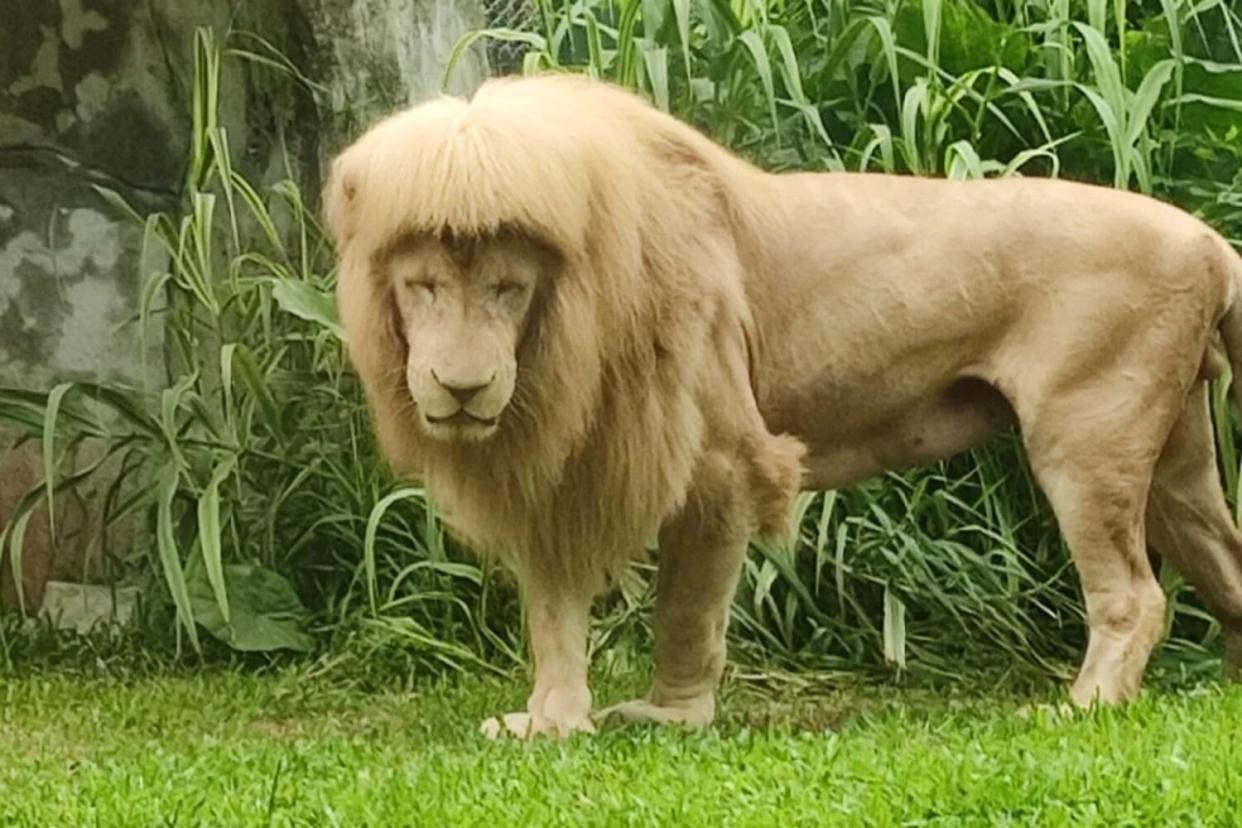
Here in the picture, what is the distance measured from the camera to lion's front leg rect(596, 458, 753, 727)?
336 centimetres

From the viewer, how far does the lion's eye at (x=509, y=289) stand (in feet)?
9.78

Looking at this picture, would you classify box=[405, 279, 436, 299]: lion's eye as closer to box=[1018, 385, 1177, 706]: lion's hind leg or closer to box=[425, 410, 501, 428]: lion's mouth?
box=[425, 410, 501, 428]: lion's mouth

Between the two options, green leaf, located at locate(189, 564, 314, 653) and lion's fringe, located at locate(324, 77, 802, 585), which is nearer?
lion's fringe, located at locate(324, 77, 802, 585)

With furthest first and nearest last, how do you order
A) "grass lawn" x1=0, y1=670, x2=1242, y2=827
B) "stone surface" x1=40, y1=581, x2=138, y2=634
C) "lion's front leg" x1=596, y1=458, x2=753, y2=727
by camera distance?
"stone surface" x1=40, y1=581, x2=138, y2=634 < "lion's front leg" x1=596, y1=458, x2=753, y2=727 < "grass lawn" x1=0, y1=670, x2=1242, y2=827

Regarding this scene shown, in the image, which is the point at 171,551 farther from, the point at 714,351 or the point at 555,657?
the point at 714,351

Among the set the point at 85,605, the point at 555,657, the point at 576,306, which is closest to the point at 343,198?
the point at 576,306

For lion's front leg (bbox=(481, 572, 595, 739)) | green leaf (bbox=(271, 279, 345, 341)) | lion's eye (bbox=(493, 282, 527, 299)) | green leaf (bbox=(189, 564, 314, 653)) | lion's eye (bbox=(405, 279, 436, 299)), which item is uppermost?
lion's eye (bbox=(405, 279, 436, 299))

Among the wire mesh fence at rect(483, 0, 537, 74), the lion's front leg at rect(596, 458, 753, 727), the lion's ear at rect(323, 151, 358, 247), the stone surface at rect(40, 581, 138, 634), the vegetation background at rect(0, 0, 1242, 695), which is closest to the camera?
the lion's ear at rect(323, 151, 358, 247)

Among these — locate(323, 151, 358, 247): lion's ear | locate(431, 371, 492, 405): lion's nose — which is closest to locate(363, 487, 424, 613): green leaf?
locate(323, 151, 358, 247): lion's ear

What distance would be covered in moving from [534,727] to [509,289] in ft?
2.22

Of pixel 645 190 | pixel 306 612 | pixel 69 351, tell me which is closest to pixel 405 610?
pixel 306 612

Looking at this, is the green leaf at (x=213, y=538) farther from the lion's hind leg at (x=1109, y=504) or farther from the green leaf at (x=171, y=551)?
the lion's hind leg at (x=1109, y=504)

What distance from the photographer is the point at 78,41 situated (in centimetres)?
475

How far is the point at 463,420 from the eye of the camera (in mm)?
2945
